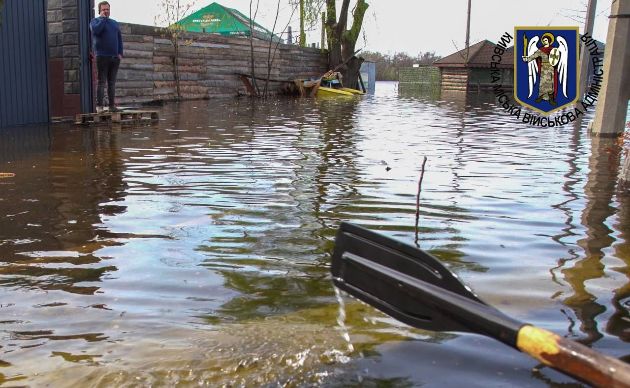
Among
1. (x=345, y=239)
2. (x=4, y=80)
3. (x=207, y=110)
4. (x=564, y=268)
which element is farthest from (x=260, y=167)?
(x=207, y=110)

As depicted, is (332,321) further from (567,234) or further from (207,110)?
(207,110)

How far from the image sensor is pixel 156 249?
4277 mm

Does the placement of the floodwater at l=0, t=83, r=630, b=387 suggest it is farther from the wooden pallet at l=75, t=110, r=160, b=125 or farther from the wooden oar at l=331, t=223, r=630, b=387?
the wooden pallet at l=75, t=110, r=160, b=125

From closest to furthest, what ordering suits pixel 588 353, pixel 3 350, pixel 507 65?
pixel 588 353 → pixel 3 350 → pixel 507 65

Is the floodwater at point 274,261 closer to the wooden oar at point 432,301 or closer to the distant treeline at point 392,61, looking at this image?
the wooden oar at point 432,301

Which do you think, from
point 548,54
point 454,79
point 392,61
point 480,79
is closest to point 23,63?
point 548,54

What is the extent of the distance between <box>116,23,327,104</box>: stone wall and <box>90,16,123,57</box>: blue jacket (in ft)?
20.3

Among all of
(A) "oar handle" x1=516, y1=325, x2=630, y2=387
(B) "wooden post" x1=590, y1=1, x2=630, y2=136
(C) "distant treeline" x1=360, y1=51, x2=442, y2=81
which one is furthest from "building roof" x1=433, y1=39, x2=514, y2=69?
(A) "oar handle" x1=516, y1=325, x2=630, y2=387

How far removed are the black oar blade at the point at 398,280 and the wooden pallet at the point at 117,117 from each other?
11.0m

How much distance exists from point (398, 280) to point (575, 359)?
760mm

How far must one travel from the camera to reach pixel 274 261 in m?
4.08

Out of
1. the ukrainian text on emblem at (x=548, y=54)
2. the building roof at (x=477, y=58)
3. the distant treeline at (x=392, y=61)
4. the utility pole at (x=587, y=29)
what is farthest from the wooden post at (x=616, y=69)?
the distant treeline at (x=392, y=61)

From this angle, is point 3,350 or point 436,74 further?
point 436,74

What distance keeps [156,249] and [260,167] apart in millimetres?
3470
